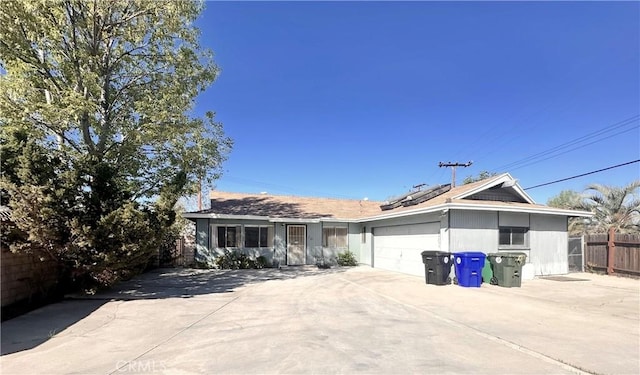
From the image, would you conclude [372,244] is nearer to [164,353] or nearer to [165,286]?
[165,286]

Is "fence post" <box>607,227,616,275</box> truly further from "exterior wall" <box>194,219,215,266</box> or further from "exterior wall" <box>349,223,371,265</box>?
"exterior wall" <box>194,219,215,266</box>

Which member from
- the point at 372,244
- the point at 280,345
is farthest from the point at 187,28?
the point at 372,244

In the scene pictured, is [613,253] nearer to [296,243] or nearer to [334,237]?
[334,237]

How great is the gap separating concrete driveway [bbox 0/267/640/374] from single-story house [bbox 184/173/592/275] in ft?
9.81

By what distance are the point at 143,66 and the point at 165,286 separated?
7.34 m

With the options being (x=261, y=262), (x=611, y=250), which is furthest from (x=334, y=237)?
(x=611, y=250)

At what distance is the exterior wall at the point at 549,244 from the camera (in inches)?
560

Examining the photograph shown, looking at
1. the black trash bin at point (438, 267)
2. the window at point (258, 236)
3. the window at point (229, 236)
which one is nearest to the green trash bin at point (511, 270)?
the black trash bin at point (438, 267)

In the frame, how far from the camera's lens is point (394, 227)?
55.0 feet

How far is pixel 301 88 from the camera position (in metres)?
17.7

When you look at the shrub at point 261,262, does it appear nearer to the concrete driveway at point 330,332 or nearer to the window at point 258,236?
the window at point 258,236

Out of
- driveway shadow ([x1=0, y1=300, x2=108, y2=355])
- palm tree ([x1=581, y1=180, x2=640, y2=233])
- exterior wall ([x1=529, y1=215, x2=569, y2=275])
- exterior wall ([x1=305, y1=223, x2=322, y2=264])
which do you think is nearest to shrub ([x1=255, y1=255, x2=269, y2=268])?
exterior wall ([x1=305, y1=223, x2=322, y2=264])

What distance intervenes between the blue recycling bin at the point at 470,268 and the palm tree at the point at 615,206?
38.8 ft

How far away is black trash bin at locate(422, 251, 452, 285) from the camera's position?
11898 mm
